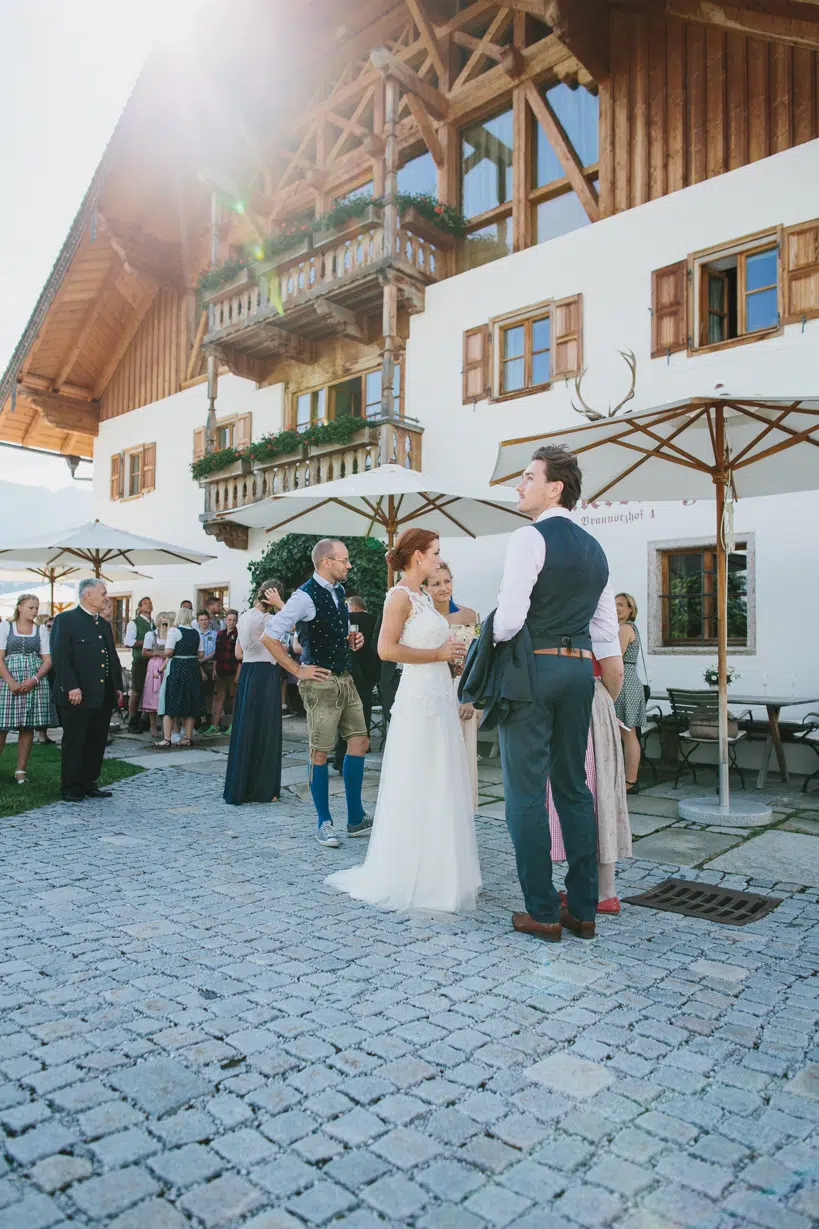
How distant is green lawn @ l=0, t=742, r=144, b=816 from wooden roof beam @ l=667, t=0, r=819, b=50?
34.3 ft

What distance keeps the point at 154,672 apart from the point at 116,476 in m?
11.1

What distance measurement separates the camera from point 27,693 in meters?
7.89

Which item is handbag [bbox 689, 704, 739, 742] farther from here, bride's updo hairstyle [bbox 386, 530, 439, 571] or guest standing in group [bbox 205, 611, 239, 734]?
guest standing in group [bbox 205, 611, 239, 734]

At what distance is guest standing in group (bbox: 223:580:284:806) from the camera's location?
717cm

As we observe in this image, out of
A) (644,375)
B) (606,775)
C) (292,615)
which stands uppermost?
(644,375)

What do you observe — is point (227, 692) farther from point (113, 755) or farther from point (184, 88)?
point (184, 88)

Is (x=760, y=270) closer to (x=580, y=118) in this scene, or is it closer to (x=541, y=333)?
(x=541, y=333)

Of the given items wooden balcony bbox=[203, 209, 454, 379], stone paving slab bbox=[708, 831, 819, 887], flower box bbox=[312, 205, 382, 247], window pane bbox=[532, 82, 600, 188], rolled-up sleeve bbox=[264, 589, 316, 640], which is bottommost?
stone paving slab bbox=[708, 831, 819, 887]

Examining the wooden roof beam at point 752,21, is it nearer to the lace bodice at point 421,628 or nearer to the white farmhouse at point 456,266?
the white farmhouse at point 456,266

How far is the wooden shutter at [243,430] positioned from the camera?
17.6m

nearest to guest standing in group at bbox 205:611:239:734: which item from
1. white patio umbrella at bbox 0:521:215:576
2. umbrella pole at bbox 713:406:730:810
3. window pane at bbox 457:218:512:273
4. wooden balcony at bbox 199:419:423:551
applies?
white patio umbrella at bbox 0:521:215:576

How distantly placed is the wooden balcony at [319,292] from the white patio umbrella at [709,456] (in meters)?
7.88

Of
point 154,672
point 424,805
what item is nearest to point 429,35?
point 154,672

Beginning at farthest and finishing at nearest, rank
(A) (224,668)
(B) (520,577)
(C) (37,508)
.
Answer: (C) (37,508) < (A) (224,668) < (B) (520,577)
